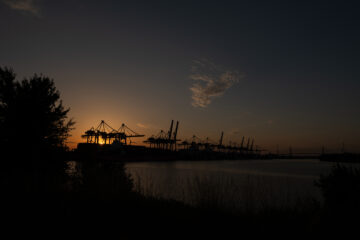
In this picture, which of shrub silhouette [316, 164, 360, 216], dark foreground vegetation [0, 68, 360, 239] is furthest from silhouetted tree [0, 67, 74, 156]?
shrub silhouette [316, 164, 360, 216]

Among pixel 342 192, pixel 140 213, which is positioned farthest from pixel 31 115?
pixel 342 192

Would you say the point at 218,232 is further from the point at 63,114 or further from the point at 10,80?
the point at 10,80

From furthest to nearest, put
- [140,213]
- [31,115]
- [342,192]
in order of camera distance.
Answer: [31,115] < [140,213] < [342,192]

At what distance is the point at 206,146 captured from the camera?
190500 millimetres

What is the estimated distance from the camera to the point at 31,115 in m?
10.7

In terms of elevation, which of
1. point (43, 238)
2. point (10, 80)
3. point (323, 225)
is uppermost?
point (10, 80)

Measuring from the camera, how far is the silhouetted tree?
10.3 metres

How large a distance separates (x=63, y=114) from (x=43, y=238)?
30.0 ft

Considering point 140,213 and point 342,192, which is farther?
point 140,213

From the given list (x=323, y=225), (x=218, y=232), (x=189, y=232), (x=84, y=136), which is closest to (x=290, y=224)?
(x=323, y=225)

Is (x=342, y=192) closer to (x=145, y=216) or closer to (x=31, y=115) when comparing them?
(x=145, y=216)

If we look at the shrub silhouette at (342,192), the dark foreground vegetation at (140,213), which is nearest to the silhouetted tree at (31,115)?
the dark foreground vegetation at (140,213)

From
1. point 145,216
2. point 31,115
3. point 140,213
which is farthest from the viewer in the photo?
point 31,115

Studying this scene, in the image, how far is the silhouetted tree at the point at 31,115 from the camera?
405 inches
